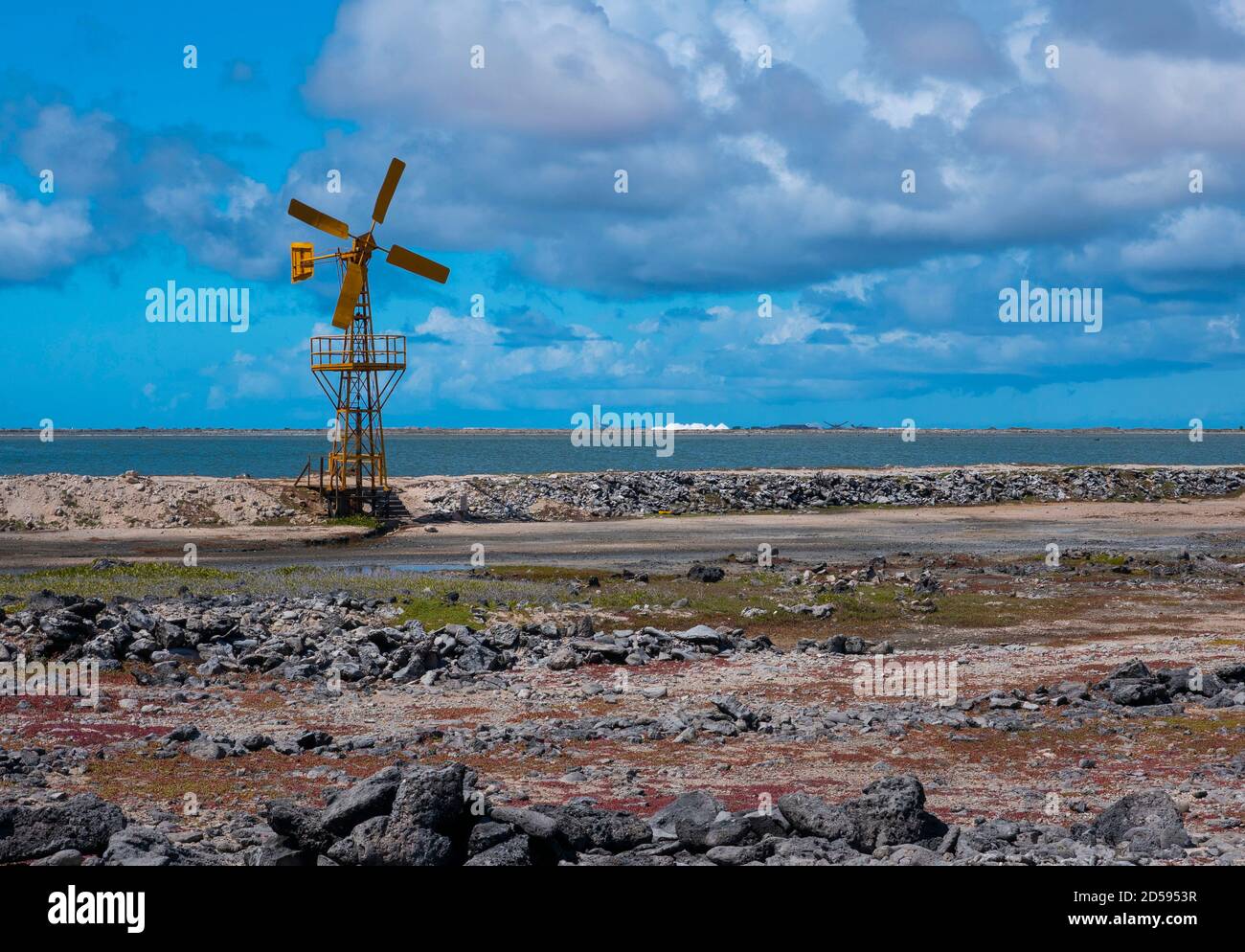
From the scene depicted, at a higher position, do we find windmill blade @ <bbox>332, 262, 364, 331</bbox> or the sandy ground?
windmill blade @ <bbox>332, 262, 364, 331</bbox>

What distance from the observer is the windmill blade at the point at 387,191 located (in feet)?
167

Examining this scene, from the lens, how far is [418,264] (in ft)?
176

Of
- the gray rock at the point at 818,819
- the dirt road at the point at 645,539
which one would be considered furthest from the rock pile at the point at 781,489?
the gray rock at the point at 818,819

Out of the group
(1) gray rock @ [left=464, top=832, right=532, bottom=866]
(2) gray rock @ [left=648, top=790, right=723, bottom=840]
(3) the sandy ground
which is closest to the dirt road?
(3) the sandy ground

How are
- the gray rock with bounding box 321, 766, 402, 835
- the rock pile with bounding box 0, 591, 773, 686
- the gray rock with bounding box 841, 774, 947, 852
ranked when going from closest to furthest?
the gray rock with bounding box 321, 766, 402, 835, the gray rock with bounding box 841, 774, 947, 852, the rock pile with bounding box 0, 591, 773, 686

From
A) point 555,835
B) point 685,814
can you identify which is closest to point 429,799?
point 555,835

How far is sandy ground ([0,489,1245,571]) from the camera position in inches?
1539

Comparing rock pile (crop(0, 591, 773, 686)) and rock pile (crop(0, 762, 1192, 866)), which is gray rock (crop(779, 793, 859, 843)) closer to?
rock pile (crop(0, 762, 1192, 866))

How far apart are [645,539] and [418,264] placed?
1796cm

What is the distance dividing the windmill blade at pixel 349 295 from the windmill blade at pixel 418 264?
8.62 ft

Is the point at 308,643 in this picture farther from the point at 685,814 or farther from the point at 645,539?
the point at 645,539

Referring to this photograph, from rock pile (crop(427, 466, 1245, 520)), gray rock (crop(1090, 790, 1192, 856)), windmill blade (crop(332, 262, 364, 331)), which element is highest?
windmill blade (crop(332, 262, 364, 331))

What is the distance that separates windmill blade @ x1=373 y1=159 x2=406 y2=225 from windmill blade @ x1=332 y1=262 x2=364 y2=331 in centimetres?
308
